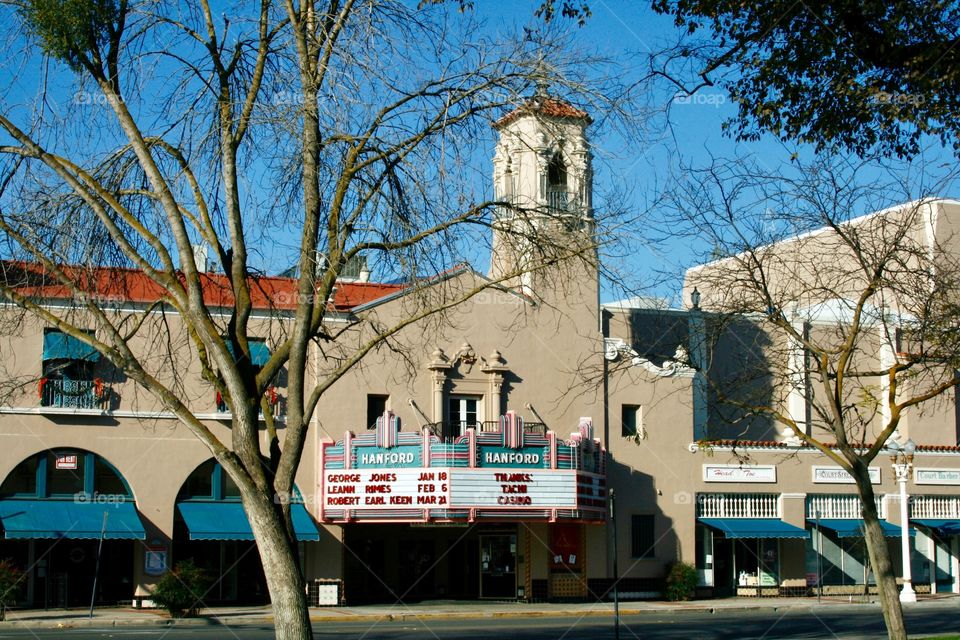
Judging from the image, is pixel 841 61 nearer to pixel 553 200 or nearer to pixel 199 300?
pixel 553 200

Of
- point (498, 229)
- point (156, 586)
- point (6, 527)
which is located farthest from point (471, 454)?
point (498, 229)

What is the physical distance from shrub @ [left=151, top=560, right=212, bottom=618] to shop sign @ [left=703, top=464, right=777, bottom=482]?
1754 centimetres

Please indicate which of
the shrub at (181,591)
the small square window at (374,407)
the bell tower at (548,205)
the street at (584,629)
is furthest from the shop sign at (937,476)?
the bell tower at (548,205)

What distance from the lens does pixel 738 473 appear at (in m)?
40.6

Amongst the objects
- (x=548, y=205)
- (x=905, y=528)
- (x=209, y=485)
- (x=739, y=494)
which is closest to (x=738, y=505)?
(x=739, y=494)

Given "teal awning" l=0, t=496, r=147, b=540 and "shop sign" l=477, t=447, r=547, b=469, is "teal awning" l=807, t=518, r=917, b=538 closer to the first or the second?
"shop sign" l=477, t=447, r=547, b=469

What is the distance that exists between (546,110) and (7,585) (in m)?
23.0

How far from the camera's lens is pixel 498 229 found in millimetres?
11961

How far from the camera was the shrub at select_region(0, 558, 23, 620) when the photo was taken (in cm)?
2891

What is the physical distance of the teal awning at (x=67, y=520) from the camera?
31.2m

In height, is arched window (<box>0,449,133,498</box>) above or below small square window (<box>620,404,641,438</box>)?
below

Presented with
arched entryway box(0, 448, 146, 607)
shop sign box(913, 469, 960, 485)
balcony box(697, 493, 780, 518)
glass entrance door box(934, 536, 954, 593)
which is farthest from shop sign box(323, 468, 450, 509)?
glass entrance door box(934, 536, 954, 593)

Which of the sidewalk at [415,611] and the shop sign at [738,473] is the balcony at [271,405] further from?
the shop sign at [738,473]

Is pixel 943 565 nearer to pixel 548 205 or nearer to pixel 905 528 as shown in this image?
pixel 905 528
